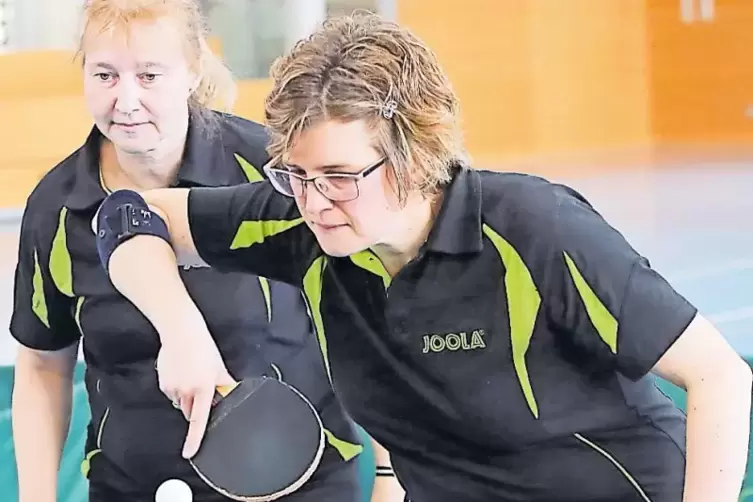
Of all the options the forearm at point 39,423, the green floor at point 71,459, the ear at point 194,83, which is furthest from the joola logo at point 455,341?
the green floor at point 71,459

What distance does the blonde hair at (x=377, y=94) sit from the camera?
1218mm

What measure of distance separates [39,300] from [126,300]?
16cm

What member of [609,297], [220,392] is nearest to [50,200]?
[220,392]

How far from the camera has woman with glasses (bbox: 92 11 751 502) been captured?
47.3 inches

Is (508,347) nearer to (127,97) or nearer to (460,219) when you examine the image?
(460,219)

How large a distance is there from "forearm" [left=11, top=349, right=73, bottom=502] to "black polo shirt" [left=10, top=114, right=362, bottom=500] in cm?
8

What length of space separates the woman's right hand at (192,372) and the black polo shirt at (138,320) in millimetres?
307

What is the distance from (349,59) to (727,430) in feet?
1.76

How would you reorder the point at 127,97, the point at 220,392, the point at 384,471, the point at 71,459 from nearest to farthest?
the point at 220,392 < the point at 127,97 < the point at 384,471 < the point at 71,459

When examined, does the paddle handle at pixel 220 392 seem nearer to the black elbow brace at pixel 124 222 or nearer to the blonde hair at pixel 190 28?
the black elbow brace at pixel 124 222

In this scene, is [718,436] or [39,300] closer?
[718,436]

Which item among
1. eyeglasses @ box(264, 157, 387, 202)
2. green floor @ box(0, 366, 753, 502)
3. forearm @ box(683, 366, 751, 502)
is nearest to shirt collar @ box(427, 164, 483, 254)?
eyeglasses @ box(264, 157, 387, 202)

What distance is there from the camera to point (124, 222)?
150 cm

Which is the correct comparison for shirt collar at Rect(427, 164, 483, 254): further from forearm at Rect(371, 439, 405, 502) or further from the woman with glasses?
forearm at Rect(371, 439, 405, 502)
